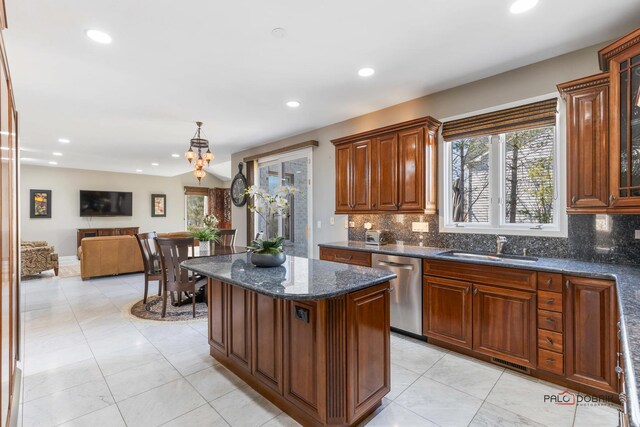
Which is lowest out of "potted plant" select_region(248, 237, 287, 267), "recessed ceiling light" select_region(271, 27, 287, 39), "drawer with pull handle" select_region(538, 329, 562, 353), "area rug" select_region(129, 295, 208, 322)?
"area rug" select_region(129, 295, 208, 322)

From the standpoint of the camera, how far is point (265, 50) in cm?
255

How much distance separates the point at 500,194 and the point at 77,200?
10.6 m

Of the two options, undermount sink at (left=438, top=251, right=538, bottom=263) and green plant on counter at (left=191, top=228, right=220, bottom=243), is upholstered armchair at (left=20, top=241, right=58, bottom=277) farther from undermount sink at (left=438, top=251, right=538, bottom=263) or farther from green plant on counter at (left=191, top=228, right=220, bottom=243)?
undermount sink at (left=438, top=251, right=538, bottom=263)

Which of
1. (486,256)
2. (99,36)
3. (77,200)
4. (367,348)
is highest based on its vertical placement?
(99,36)

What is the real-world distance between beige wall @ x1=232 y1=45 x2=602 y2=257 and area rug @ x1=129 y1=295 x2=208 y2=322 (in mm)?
1870

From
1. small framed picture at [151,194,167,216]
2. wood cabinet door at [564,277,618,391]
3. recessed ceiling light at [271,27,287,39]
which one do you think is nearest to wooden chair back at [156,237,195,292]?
recessed ceiling light at [271,27,287,39]

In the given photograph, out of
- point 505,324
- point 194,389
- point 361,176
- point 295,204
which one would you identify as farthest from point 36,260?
point 505,324

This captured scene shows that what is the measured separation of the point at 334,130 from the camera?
4.61m

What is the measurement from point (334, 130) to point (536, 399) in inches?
149

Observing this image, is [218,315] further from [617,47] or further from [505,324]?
[617,47]

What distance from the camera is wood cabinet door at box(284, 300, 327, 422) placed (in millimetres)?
1748

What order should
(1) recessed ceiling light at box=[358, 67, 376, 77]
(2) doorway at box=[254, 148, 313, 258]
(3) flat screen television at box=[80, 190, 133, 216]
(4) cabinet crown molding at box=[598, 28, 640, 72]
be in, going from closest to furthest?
1. (4) cabinet crown molding at box=[598, 28, 640, 72]
2. (1) recessed ceiling light at box=[358, 67, 376, 77]
3. (2) doorway at box=[254, 148, 313, 258]
4. (3) flat screen television at box=[80, 190, 133, 216]

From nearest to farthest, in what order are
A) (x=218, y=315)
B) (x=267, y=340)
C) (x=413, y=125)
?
(x=267, y=340)
(x=218, y=315)
(x=413, y=125)

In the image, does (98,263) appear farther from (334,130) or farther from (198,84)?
(334,130)
